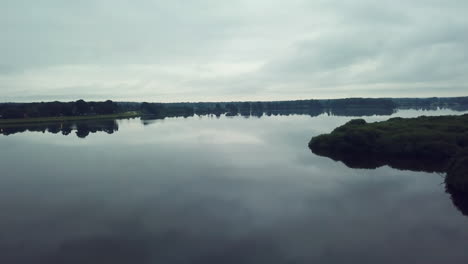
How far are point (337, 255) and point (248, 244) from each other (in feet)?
22.7

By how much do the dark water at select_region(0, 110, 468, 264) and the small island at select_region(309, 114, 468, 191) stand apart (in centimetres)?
647

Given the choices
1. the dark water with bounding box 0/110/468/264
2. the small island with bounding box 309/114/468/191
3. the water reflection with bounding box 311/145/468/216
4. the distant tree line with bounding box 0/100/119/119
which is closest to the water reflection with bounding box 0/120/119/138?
the distant tree line with bounding box 0/100/119/119

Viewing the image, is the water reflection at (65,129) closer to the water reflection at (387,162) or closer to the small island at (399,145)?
the small island at (399,145)

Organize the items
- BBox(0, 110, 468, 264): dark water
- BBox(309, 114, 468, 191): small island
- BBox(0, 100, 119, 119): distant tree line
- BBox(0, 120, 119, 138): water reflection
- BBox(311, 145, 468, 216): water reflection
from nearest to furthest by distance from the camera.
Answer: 1. BBox(0, 110, 468, 264): dark water
2. BBox(311, 145, 468, 216): water reflection
3. BBox(309, 114, 468, 191): small island
4. BBox(0, 120, 119, 138): water reflection
5. BBox(0, 100, 119, 119): distant tree line

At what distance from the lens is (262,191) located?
132 feet

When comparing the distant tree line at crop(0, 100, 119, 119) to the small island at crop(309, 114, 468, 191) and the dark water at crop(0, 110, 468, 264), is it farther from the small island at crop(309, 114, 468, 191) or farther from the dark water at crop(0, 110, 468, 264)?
the small island at crop(309, 114, 468, 191)

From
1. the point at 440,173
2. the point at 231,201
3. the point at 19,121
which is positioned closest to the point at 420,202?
the point at 440,173

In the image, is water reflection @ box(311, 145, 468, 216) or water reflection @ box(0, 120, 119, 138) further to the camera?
water reflection @ box(0, 120, 119, 138)

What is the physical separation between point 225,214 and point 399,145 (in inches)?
1771

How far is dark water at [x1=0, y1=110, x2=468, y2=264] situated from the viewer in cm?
2430

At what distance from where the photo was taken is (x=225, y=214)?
3200cm

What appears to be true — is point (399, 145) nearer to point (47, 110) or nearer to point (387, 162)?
A: point (387, 162)

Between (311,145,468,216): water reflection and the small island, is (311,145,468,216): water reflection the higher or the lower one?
the lower one

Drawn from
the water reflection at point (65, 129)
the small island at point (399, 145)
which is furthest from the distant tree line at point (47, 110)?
the small island at point (399, 145)
